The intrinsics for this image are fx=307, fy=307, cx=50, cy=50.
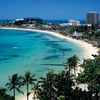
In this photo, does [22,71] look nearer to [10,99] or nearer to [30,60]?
[30,60]

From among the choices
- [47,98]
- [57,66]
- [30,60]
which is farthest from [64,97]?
[30,60]

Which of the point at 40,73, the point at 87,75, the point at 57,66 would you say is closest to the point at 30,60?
the point at 57,66

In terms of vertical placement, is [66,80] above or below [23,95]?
above

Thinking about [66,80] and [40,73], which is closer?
[66,80]

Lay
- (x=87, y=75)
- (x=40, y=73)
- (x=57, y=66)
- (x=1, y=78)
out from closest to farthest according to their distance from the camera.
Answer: (x=87, y=75)
(x=1, y=78)
(x=40, y=73)
(x=57, y=66)

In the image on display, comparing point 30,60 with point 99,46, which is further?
point 99,46

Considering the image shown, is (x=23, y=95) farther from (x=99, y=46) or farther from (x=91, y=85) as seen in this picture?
(x=99, y=46)

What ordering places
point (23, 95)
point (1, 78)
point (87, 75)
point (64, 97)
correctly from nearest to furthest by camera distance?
point (64, 97) < point (87, 75) < point (23, 95) < point (1, 78)

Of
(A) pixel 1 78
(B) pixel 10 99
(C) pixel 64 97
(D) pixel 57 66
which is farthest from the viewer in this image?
(D) pixel 57 66

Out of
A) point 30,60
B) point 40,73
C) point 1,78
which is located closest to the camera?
point 1,78
